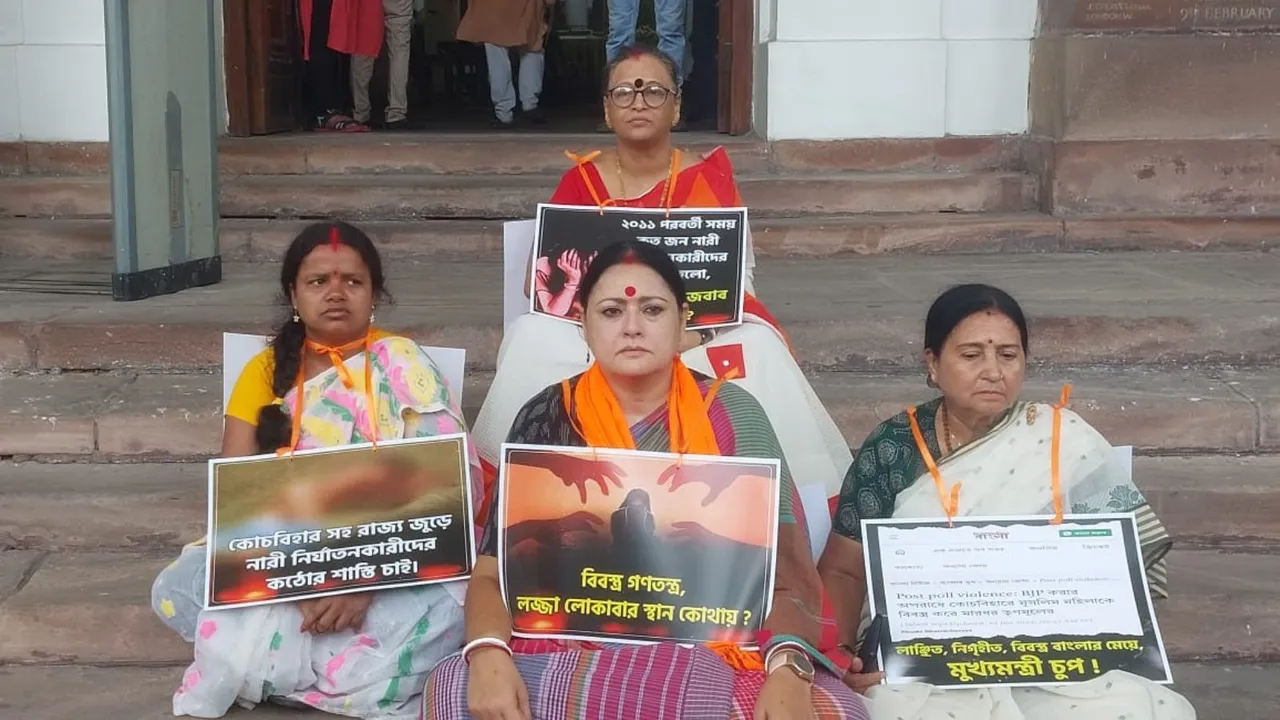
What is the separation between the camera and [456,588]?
9.73 feet

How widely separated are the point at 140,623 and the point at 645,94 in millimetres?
1927

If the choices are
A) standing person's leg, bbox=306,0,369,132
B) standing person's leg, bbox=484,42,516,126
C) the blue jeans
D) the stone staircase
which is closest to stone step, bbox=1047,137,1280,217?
the stone staircase

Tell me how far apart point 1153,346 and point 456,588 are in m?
2.67

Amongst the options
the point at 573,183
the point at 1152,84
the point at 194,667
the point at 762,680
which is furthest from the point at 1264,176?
the point at 194,667

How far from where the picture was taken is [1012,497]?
2682mm

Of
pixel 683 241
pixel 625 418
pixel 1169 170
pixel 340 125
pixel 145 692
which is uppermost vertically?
pixel 340 125

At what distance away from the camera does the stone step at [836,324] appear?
14.4 ft

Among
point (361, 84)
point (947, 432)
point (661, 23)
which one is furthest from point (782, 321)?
Answer: point (361, 84)

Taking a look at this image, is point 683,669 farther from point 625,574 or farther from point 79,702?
point 79,702

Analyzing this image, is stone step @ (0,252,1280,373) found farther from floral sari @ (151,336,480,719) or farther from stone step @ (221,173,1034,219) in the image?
floral sari @ (151,336,480,719)

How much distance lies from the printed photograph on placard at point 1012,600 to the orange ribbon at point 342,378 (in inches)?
45.8

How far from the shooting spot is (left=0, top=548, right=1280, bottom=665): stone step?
3.32 metres

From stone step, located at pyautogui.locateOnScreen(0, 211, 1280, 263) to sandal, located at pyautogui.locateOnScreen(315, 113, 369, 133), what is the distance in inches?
95.3

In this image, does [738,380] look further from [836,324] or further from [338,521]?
[338,521]
